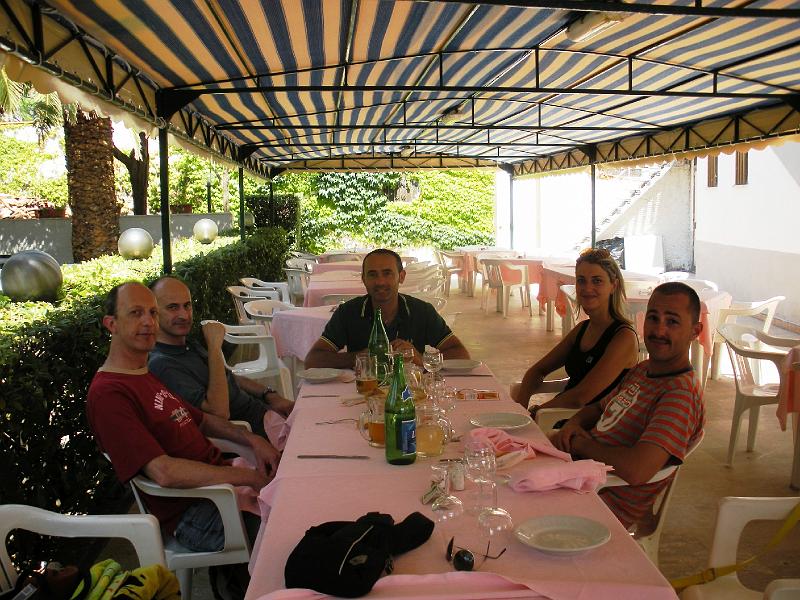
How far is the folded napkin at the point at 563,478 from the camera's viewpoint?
1929 millimetres

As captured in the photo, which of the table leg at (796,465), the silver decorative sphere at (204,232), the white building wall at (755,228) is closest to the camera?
the table leg at (796,465)

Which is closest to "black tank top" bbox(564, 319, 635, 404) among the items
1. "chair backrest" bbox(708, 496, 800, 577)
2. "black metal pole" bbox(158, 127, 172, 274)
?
"chair backrest" bbox(708, 496, 800, 577)

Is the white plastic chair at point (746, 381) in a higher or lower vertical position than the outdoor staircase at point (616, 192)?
lower

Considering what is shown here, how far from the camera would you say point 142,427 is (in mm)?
2434

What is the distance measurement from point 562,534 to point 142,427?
1.43m

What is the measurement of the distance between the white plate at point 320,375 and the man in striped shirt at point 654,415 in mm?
1155

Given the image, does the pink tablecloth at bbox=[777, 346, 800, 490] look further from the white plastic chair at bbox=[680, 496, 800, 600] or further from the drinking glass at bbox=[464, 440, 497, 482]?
the drinking glass at bbox=[464, 440, 497, 482]

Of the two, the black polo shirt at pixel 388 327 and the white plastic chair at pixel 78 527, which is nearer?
the white plastic chair at pixel 78 527

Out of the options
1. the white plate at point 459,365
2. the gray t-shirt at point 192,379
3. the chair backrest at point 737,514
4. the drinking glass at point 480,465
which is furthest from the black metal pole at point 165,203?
the chair backrest at point 737,514

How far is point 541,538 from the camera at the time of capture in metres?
1.66

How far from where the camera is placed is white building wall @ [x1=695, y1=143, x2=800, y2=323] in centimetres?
1087

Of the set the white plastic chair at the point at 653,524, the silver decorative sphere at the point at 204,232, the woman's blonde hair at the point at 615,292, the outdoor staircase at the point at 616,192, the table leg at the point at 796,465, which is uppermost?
the outdoor staircase at the point at 616,192

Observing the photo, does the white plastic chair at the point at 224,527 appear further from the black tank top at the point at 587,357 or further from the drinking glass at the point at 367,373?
the black tank top at the point at 587,357

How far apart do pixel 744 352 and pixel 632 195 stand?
15.8 metres
